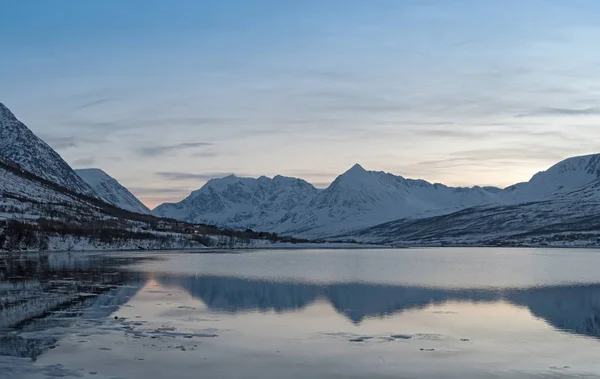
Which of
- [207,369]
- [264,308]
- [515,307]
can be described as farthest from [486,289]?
[207,369]

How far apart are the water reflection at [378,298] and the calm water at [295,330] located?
0.30 feet

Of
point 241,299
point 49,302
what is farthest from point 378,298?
point 49,302

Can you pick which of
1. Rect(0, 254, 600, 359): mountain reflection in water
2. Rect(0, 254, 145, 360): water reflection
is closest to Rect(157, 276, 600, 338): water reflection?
Rect(0, 254, 600, 359): mountain reflection in water

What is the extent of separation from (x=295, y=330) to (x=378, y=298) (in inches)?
588

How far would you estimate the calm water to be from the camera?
2353 centimetres

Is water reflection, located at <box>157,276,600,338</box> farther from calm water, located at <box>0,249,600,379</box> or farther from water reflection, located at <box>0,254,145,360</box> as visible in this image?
water reflection, located at <box>0,254,145,360</box>

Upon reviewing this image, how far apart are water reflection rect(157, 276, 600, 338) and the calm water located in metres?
0.09

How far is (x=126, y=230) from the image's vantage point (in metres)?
196

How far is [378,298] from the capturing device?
1815 inches

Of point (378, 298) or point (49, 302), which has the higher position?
point (49, 302)

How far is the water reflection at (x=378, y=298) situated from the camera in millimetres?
38094

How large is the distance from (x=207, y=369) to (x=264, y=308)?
17.5 meters

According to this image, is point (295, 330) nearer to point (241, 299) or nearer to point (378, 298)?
point (241, 299)

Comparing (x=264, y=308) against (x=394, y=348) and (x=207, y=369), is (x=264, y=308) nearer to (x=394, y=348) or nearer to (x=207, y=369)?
(x=394, y=348)
